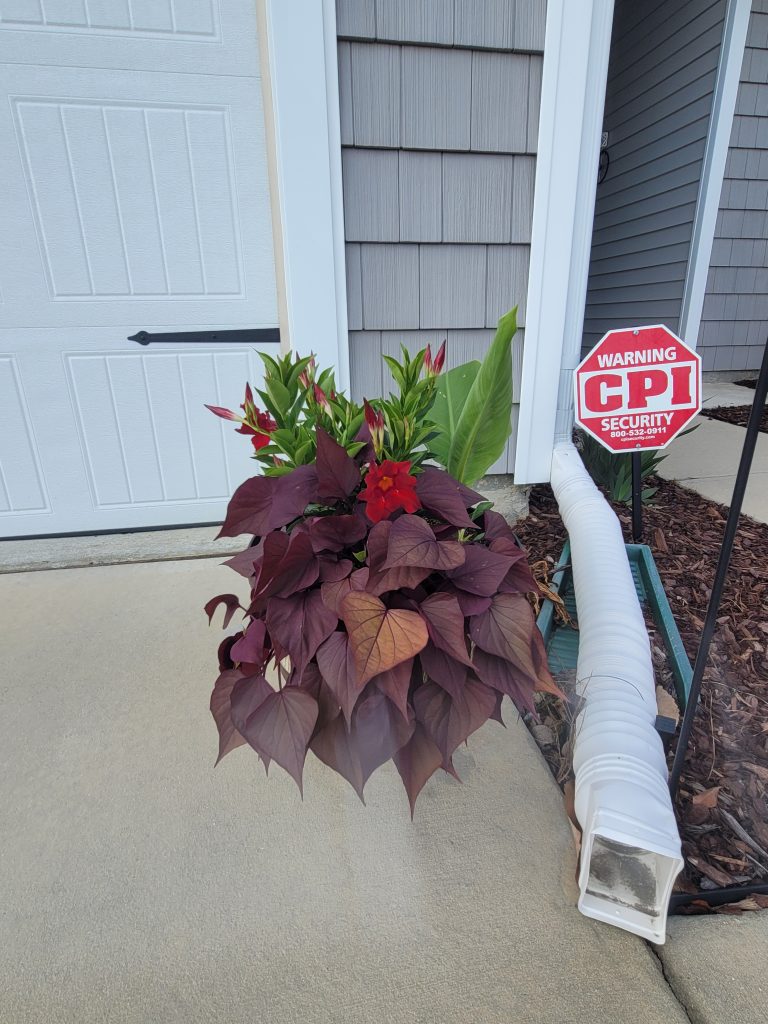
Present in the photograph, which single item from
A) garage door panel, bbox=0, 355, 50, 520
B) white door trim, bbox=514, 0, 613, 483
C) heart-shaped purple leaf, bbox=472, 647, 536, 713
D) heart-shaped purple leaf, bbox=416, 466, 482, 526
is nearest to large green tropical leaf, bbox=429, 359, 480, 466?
heart-shaped purple leaf, bbox=416, 466, 482, 526

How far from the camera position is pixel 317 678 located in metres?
0.92

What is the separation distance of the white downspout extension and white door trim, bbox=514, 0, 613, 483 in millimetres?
1048

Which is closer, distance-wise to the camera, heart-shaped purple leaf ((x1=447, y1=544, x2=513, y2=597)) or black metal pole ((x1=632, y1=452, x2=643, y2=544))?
heart-shaped purple leaf ((x1=447, y1=544, x2=513, y2=597))

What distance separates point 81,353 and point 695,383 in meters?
2.16

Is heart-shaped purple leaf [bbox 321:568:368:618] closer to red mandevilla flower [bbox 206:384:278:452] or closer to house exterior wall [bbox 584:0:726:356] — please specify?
red mandevilla flower [bbox 206:384:278:452]

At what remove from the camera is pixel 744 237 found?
16.4ft

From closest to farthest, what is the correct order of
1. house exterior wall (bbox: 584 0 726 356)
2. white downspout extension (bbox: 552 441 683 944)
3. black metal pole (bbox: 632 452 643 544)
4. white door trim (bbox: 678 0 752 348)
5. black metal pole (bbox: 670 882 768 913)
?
white downspout extension (bbox: 552 441 683 944) → black metal pole (bbox: 670 882 768 913) → black metal pole (bbox: 632 452 643 544) → white door trim (bbox: 678 0 752 348) → house exterior wall (bbox: 584 0 726 356)

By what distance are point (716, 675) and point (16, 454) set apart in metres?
2.63

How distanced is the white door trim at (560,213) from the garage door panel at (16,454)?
2.02 metres

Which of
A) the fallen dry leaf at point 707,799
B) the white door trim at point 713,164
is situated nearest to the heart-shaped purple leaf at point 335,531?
the fallen dry leaf at point 707,799

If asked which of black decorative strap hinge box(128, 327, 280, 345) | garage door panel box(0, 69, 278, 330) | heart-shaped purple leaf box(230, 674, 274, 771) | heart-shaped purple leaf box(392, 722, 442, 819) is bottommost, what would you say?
heart-shaped purple leaf box(392, 722, 442, 819)

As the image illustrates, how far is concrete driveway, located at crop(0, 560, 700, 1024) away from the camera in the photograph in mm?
861

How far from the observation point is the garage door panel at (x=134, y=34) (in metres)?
1.83

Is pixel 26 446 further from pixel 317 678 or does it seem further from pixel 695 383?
pixel 695 383
